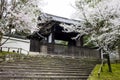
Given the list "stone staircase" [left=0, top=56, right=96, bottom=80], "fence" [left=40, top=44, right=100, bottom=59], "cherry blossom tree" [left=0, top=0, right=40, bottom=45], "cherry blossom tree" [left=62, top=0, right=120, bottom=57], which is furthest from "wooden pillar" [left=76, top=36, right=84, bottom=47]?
"cherry blossom tree" [left=0, top=0, right=40, bottom=45]

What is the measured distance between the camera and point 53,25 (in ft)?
60.5

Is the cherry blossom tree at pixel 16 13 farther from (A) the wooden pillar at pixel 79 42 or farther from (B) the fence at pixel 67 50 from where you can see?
(A) the wooden pillar at pixel 79 42

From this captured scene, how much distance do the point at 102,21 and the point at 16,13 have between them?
658 centimetres

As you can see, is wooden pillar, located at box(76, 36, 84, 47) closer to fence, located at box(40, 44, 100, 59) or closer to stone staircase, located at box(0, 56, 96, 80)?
fence, located at box(40, 44, 100, 59)

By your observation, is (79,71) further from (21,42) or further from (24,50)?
(21,42)

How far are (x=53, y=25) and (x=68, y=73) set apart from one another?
8.19m

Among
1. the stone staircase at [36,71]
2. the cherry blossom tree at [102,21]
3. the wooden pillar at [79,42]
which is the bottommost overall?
the stone staircase at [36,71]

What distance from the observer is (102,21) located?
Answer: 527 inches

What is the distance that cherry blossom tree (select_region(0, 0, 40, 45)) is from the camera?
1063 centimetres

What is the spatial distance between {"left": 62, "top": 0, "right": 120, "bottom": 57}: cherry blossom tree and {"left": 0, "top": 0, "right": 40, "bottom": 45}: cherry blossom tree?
423 centimetres

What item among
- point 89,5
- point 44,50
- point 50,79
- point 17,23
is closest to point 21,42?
point 44,50

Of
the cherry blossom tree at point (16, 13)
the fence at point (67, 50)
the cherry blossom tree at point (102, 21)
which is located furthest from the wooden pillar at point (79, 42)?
the cherry blossom tree at point (16, 13)

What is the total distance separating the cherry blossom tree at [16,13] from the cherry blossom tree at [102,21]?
423 centimetres

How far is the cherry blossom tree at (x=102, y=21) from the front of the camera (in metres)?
12.3
